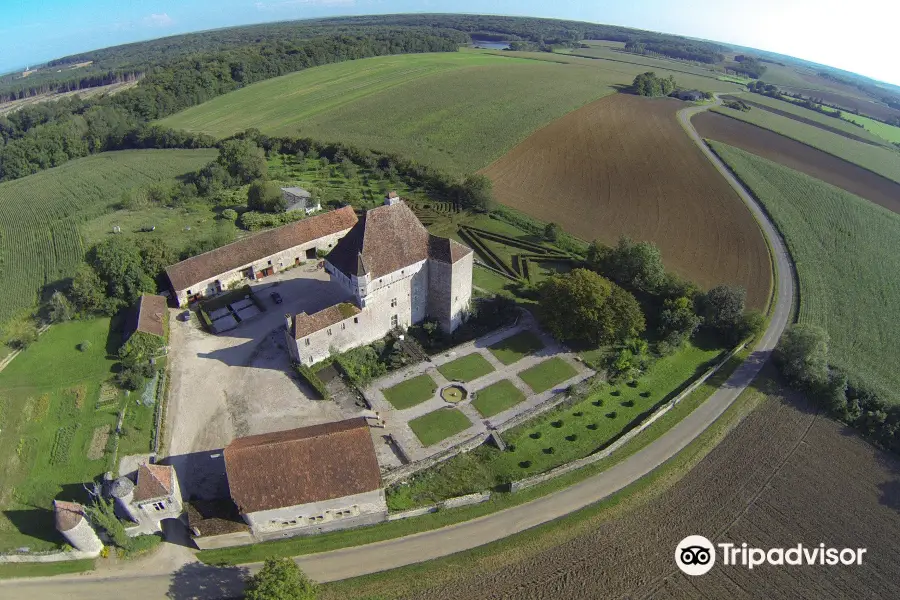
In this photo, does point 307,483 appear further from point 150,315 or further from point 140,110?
point 140,110

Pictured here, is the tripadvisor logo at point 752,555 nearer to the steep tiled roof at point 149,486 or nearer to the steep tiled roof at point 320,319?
the steep tiled roof at point 320,319

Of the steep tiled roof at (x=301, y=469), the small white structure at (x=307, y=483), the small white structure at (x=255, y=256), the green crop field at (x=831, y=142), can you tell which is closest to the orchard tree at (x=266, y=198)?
the small white structure at (x=255, y=256)

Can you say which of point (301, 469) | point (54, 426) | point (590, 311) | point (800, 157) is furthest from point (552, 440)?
point (800, 157)

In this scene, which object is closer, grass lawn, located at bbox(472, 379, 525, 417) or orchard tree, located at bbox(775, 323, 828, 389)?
grass lawn, located at bbox(472, 379, 525, 417)

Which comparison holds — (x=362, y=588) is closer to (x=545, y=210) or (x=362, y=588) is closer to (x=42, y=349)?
(x=42, y=349)

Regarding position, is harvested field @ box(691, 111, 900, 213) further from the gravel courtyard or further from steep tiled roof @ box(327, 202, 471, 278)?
the gravel courtyard

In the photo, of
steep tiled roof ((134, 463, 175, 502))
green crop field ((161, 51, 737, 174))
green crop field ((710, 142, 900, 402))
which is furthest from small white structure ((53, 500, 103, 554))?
green crop field ((161, 51, 737, 174))

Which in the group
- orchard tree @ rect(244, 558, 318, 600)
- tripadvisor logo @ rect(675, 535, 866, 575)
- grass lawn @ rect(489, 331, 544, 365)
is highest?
grass lawn @ rect(489, 331, 544, 365)
